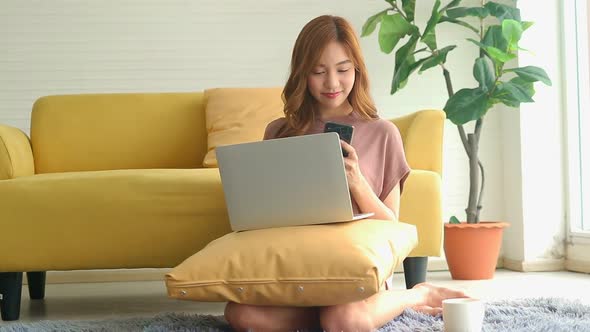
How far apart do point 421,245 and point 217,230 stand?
2.40 ft

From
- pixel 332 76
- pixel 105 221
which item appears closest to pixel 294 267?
pixel 332 76

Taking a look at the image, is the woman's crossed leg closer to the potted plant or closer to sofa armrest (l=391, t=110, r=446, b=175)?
sofa armrest (l=391, t=110, r=446, b=175)

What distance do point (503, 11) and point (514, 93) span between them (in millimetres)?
443

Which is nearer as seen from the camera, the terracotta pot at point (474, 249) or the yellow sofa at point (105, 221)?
the yellow sofa at point (105, 221)

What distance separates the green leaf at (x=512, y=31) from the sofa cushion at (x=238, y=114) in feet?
3.47

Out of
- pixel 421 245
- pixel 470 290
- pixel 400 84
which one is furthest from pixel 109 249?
pixel 400 84

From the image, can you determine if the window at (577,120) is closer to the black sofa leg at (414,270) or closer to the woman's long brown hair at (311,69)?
the black sofa leg at (414,270)

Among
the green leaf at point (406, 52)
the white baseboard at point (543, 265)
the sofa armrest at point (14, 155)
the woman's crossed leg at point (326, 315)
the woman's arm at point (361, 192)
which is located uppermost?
the green leaf at point (406, 52)

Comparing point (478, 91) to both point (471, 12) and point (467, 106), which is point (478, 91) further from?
point (471, 12)

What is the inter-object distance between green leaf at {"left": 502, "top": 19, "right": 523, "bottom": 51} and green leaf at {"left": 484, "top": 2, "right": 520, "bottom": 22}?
0.14 meters

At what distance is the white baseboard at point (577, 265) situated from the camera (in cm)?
385

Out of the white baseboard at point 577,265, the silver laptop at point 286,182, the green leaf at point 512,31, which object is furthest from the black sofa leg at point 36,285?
the white baseboard at point 577,265

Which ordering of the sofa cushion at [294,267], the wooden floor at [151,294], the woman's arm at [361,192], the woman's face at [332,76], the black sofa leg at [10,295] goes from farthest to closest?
the wooden floor at [151,294], the black sofa leg at [10,295], the woman's face at [332,76], the woman's arm at [361,192], the sofa cushion at [294,267]

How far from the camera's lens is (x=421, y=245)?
119 inches
